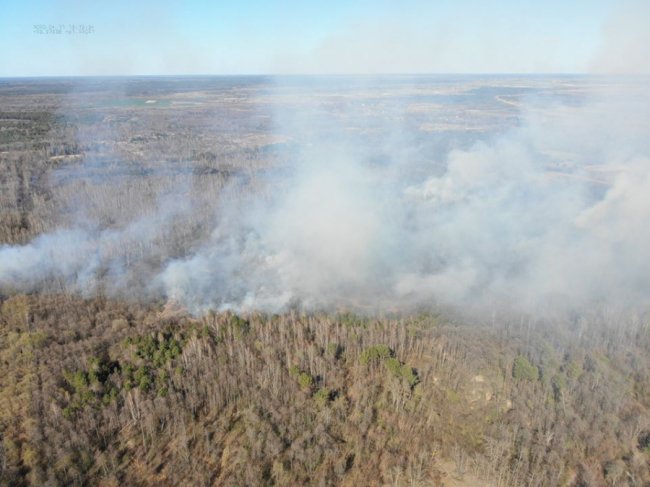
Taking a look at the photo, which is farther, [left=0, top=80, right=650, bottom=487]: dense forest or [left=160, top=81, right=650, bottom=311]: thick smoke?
[left=160, top=81, right=650, bottom=311]: thick smoke

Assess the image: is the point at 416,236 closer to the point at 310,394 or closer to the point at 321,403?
the point at 310,394

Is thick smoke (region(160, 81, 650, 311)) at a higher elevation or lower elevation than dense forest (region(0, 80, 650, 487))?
higher

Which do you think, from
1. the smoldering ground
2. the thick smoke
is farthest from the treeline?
the thick smoke

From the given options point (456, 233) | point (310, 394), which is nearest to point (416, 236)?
point (456, 233)

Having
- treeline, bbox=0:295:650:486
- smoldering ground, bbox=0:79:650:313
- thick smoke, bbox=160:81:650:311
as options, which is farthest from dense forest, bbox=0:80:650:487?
thick smoke, bbox=160:81:650:311

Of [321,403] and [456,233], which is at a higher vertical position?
[456,233]

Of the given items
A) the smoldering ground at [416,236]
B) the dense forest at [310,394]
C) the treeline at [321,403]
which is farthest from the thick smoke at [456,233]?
the treeline at [321,403]

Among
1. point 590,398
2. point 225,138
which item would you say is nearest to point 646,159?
point 590,398

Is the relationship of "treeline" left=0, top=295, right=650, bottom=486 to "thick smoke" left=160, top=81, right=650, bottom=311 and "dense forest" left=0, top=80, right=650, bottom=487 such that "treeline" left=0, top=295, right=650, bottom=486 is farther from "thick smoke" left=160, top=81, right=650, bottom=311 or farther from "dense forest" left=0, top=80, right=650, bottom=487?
"thick smoke" left=160, top=81, right=650, bottom=311
